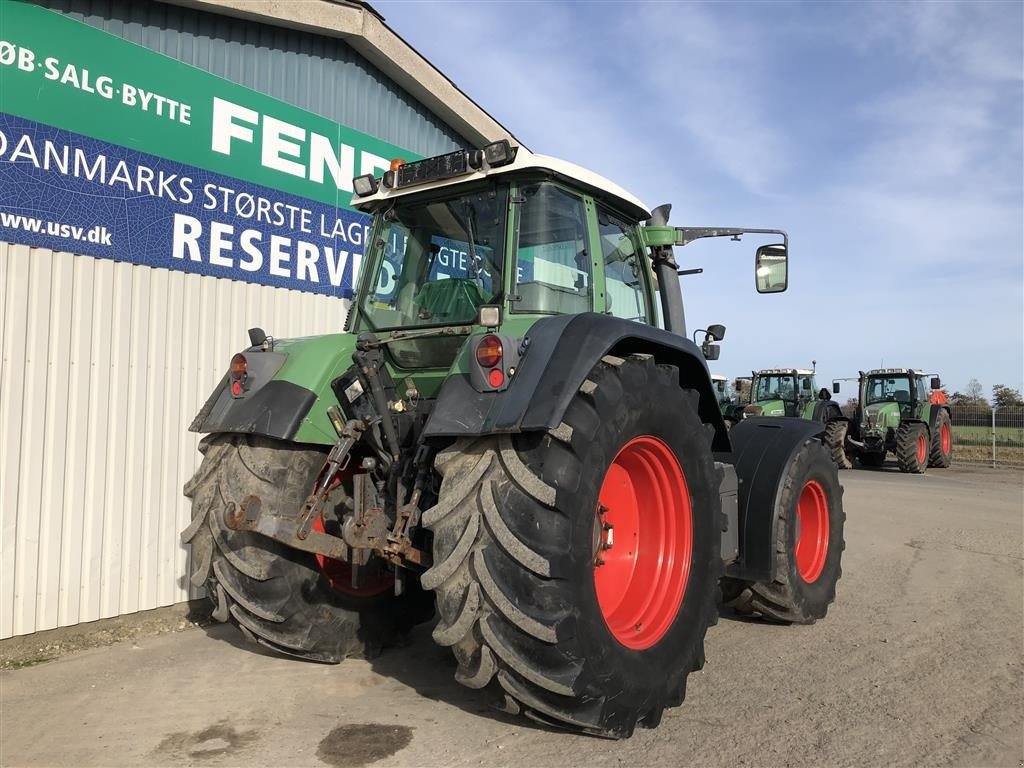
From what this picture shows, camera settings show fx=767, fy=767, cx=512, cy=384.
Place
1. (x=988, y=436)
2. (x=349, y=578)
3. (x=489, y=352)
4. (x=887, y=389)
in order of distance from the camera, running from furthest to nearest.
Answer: (x=988, y=436) < (x=887, y=389) < (x=349, y=578) < (x=489, y=352)

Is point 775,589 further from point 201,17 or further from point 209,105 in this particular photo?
point 201,17

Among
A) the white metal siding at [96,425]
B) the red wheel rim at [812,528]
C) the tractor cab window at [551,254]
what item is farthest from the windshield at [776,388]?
the tractor cab window at [551,254]

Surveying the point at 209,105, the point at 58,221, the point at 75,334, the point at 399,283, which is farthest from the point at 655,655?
the point at 209,105

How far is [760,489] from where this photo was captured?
479cm

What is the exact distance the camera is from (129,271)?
203 inches

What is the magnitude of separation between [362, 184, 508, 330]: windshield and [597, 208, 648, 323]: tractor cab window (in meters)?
0.66

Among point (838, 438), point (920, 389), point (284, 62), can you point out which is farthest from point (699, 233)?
point (920, 389)

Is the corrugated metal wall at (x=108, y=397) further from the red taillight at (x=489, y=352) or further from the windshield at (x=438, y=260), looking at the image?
the red taillight at (x=489, y=352)

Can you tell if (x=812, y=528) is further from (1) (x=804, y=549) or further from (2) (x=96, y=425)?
(2) (x=96, y=425)

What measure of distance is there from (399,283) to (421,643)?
2.18 meters

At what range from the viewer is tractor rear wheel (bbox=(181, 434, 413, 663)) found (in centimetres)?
361

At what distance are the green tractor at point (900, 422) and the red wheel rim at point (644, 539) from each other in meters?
15.7

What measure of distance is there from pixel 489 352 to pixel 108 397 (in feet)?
10.6

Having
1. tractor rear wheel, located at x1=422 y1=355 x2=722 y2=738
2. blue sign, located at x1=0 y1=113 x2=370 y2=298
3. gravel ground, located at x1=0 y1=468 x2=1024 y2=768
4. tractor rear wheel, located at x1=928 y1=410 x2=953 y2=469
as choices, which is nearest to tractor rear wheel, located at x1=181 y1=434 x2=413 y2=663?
gravel ground, located at x1=0 y1=468 x2=1024 y2=768
